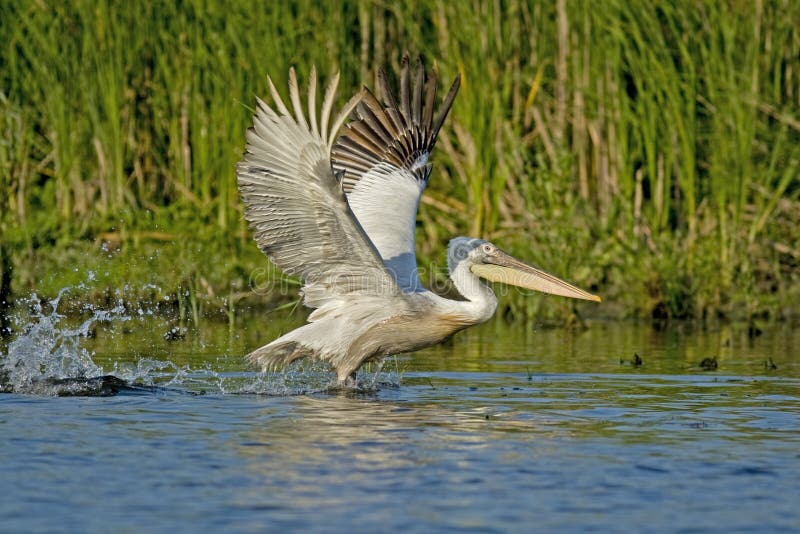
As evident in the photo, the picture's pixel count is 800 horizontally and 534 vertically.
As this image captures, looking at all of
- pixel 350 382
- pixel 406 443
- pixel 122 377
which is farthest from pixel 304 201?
pixel 406 443

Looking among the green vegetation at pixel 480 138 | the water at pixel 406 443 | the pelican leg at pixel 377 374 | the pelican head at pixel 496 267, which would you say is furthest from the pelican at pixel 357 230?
the green vegetation at pixel 480 138

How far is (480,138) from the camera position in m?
10.2

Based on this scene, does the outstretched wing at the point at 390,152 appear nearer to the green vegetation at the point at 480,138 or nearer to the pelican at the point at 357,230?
the pelican at the point at 357,230

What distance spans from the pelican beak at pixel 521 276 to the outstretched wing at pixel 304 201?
25.4 inches

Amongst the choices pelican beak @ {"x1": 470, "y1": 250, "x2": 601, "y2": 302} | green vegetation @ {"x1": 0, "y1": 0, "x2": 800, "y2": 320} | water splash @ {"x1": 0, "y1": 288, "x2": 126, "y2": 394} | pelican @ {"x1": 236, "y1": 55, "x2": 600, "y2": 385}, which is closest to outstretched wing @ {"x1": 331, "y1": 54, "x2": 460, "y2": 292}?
pelican @ {"x1": 236, "y1": 55, "x2": 600, "y2": 385}

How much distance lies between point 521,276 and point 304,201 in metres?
1.60

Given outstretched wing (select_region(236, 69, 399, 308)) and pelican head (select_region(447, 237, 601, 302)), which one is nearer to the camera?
outstretched wing (select_region(236, 69, 399, 308))

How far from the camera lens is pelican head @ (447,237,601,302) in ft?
23.7

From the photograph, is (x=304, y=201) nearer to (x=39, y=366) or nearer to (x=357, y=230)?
(x=357, y=230)

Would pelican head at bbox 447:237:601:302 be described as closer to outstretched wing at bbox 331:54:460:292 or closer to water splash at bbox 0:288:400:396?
outstretched wing at bbox 331:54:460:292

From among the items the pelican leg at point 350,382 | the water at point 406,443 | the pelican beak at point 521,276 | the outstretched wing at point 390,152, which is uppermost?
the outstretched wing at point 390,152

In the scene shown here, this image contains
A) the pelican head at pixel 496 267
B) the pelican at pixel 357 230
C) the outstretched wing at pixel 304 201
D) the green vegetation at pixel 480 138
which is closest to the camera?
the outstretched wing at pixel 304 201

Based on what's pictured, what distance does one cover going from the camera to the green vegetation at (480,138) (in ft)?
32.0

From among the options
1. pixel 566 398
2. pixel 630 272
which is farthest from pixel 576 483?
pixel 630 272
